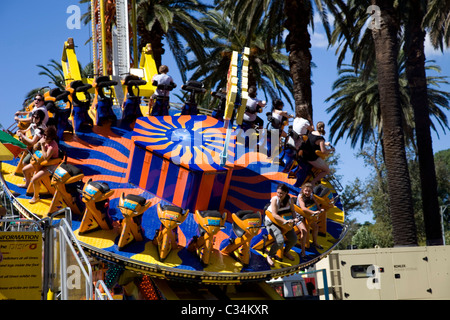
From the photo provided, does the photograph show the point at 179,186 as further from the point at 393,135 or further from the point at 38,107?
the point at 393,135

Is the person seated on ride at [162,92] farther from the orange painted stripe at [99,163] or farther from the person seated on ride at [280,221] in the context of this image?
the person seated on ride at [280,221]

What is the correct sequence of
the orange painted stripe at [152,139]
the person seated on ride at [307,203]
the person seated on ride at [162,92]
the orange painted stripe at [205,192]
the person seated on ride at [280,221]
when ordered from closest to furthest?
the person seated on ride at [280,221] < the person seated on ride at [307,203] < the orange painted stripe at [205,192] < the orange painted stripe at [152,139] < the person seated on ride at [162,92]

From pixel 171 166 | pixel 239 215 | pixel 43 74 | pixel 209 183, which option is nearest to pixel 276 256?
pixel 239 215

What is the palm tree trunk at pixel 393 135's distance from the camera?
20531 mm

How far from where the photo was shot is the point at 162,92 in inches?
666

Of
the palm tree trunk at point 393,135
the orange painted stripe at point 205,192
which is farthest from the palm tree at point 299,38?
the orange painted stripe at point 205,192

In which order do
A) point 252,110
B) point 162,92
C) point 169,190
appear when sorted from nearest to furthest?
point 169,190 → point 252,110 → point 162,92

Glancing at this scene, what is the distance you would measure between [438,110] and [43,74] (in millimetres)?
23142

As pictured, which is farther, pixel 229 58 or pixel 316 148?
pixel 229 58

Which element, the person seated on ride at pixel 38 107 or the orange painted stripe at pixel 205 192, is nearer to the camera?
the orange painted stripe at pixel 205 192

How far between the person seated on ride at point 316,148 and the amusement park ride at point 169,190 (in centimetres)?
27

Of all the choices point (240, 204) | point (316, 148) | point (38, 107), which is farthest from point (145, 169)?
point (316, 148)

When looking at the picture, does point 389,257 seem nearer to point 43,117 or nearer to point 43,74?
point 43,117

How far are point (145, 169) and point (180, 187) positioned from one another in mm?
988
